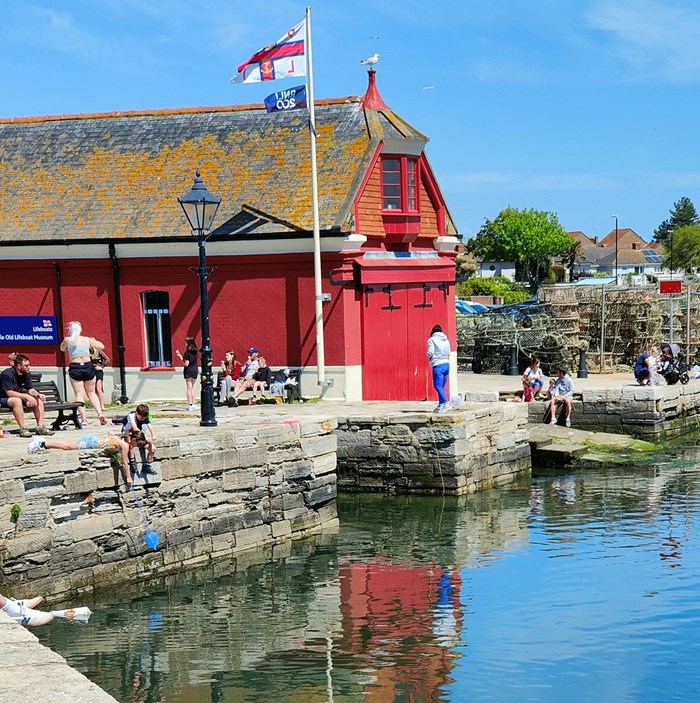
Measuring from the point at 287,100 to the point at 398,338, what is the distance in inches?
218

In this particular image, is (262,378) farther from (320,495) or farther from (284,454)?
(284,454)

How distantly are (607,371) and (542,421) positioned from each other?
9.35m

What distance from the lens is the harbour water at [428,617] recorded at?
1083 centimetres

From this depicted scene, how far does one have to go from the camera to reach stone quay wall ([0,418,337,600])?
41.7 ft

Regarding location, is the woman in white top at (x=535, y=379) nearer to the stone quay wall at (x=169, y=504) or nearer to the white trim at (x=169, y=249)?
the white trim at (x=169, y=249)

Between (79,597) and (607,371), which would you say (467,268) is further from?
(79,597)

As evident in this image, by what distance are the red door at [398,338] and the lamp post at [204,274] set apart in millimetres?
6830

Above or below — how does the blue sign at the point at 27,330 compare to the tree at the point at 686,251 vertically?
below

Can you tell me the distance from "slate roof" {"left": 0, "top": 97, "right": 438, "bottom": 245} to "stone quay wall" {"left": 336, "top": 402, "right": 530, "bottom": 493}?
16.5ft

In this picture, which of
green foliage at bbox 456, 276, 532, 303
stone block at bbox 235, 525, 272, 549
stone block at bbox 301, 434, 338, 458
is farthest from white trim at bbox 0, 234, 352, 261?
green foliage at bbox 456, 276, 532, 303

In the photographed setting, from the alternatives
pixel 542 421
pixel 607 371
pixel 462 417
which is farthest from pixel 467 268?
pixel 462 417

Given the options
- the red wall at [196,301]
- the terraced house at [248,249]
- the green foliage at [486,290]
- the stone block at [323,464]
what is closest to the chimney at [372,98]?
the terraced house at [248,249]

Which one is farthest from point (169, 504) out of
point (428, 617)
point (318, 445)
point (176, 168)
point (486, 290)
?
point (486, 290)

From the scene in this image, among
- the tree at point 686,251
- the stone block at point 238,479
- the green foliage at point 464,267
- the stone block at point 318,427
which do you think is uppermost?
the tree at point 686,251
